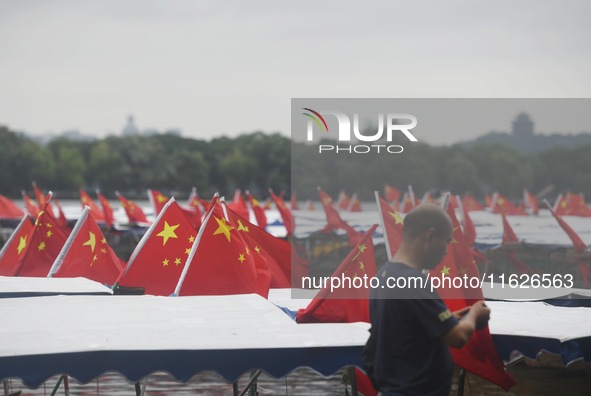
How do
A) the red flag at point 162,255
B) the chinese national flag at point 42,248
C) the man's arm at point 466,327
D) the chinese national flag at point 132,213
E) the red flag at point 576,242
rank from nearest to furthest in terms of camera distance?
the man's arm at point 466,327
the red flag at point 162,255
the chinese national flag at point 42,248
the red flag at point 576,242
the chinese national flag at point 132,213

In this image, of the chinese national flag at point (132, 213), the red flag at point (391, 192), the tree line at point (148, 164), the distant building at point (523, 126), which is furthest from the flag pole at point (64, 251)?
the tree line at point (148, 164)

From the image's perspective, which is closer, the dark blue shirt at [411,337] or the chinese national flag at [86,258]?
the dark blue shirt at [411,337]

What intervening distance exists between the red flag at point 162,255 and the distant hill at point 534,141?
93.5 ft

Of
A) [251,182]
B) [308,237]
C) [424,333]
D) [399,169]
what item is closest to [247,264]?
[424,333]

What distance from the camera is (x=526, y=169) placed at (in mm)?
50375

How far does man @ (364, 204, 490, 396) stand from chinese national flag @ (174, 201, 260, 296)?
5.72 meters

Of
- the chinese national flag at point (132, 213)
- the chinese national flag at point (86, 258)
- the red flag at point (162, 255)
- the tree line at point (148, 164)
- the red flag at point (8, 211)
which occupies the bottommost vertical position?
the tree line at point (148, 164)

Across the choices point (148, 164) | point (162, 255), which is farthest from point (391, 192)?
point (148, 164)

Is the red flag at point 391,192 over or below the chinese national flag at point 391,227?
below

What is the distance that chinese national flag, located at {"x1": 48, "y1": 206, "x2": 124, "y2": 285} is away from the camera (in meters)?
13.9

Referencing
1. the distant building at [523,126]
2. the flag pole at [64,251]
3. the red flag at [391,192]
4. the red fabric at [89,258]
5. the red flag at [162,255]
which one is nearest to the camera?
the red flag at [162,255]

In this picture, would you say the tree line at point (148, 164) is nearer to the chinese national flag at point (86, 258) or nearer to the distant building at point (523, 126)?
the distant building at point (523, 126)

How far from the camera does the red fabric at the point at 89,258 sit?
13.9m

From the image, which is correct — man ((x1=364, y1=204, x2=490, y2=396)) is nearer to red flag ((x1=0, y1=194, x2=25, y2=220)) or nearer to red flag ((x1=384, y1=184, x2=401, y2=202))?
red flag ((x1=0, y1=194, x2=25, y2=220))
